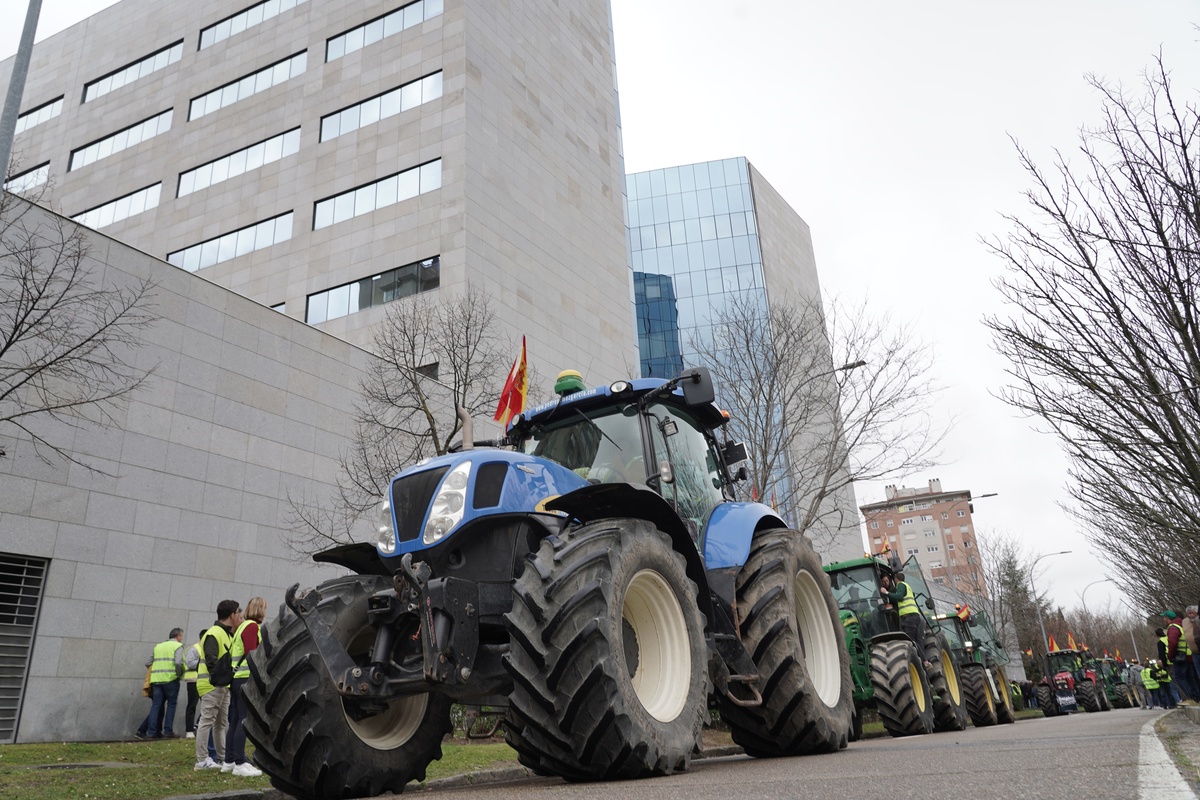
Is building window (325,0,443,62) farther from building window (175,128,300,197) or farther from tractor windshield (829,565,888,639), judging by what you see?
tractor windshield (829,565,888,639)

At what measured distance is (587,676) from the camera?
14.4 feet

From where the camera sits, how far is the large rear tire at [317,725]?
4898 mm

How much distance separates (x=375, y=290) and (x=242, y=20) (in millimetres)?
15056

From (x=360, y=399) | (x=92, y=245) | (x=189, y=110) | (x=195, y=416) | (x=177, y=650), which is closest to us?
(x=177, y=650)

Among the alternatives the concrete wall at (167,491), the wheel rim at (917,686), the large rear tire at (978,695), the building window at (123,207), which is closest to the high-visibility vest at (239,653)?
the concrete wall at (167,491)

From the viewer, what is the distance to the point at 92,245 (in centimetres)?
1389

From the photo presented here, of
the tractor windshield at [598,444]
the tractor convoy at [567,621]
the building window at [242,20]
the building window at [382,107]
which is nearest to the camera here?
the tractor convoy at [567,621]

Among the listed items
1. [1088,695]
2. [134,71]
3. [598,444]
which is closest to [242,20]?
[134,71]

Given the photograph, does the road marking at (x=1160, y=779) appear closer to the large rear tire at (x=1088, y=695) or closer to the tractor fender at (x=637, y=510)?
the tractor fender at (x=637, y=510)

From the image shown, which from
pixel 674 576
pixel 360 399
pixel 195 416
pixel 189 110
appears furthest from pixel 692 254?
pixel 674 576

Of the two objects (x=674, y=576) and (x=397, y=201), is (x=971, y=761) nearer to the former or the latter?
(x=674, y=576)

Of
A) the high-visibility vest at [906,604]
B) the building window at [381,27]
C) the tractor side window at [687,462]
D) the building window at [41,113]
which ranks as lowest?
the high-visibility vest at [906,604]

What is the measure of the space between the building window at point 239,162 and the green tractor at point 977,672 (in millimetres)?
25732

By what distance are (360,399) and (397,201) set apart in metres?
10.6
